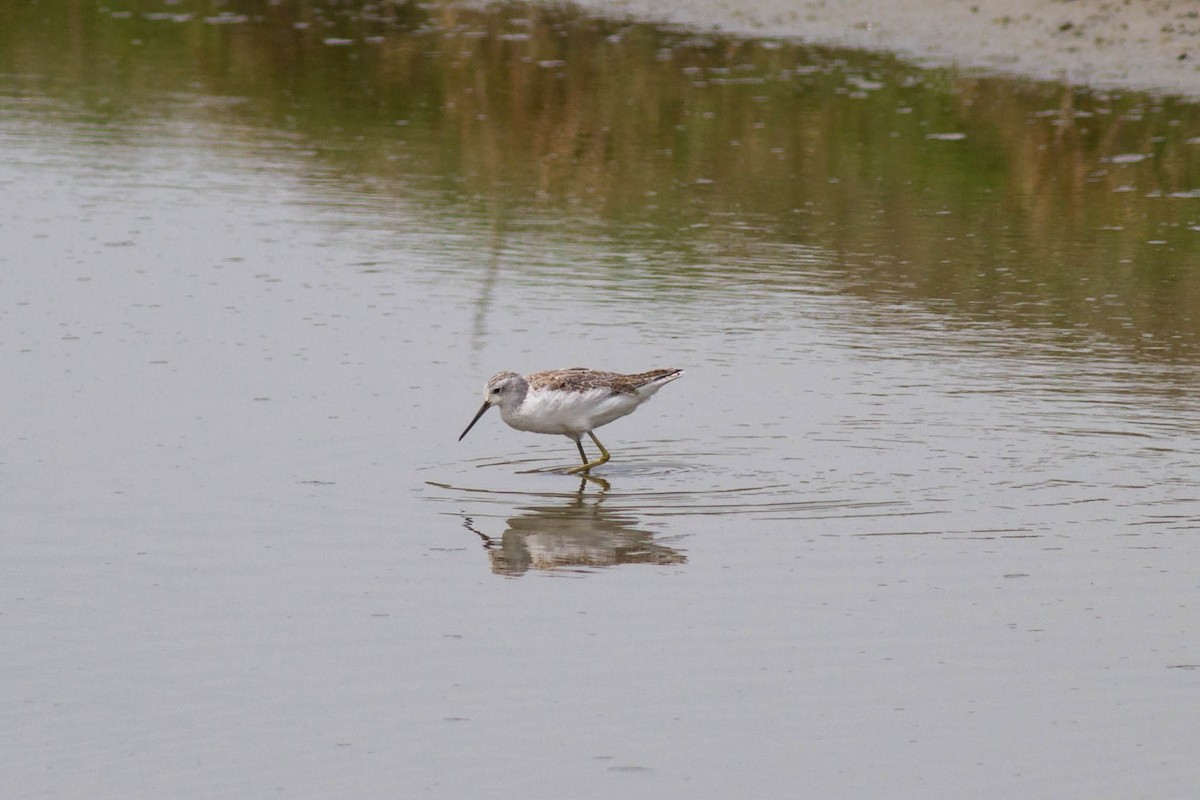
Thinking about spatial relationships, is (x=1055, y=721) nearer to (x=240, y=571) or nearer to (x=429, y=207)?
(x=240, y=571)

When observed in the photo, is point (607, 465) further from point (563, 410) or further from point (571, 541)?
point (571, 541)

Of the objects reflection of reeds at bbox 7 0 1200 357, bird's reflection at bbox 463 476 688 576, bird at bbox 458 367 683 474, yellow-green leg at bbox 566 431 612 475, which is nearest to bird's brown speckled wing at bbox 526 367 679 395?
bird at bbox 458 367 683 474

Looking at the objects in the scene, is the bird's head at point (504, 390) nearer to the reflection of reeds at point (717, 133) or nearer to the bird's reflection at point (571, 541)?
the bird's reflection at point (571, 541)

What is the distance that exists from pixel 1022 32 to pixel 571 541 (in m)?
19.3

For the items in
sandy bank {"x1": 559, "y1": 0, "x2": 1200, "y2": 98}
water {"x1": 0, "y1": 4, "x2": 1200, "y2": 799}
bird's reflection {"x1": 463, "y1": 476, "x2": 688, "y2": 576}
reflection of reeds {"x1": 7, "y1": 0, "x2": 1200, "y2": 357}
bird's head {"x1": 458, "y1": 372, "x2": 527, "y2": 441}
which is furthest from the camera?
sandy bank {"x1": 559, "y1": 0, "x2": 1200, "y2": 98}

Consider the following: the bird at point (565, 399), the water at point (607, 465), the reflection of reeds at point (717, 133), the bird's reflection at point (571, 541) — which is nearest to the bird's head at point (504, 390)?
the bird at point (565, 399)

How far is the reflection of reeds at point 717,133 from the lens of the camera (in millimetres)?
17422

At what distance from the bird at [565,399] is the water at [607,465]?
0.90 ft

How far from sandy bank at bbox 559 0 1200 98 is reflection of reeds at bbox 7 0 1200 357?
2.13 feet

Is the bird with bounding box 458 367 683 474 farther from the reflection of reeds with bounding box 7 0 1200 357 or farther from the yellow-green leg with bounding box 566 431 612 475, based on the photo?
the reflection of reeds with bounding box 7 0 1200 357

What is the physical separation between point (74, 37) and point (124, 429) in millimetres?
18955

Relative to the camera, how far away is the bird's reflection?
9.82 meters

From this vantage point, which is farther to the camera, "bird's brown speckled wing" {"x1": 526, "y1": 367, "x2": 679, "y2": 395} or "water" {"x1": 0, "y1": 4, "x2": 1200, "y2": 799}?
"bird's brown speckled wing" {"x1": 526, "y1": 367, "x2": 679, "y2": 395}

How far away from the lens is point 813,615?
8.97 metres
